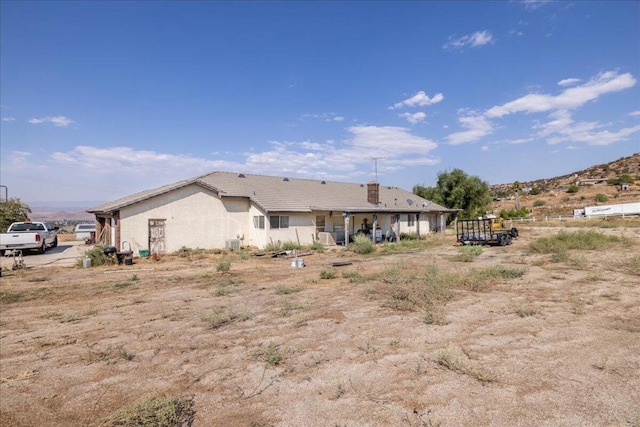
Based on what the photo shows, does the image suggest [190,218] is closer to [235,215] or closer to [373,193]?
[235,215]

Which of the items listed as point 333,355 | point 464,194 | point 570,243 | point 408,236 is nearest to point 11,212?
point 408,236

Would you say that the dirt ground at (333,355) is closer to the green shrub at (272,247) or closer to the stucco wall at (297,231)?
the green shrub at (272,247)

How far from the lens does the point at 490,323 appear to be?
6664mm

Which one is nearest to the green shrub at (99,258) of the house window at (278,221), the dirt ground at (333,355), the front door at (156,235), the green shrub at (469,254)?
the front door at (156,235)

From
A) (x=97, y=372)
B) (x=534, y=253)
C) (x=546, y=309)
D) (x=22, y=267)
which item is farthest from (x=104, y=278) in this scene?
(x=534, y=253)

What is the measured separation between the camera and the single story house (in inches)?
782

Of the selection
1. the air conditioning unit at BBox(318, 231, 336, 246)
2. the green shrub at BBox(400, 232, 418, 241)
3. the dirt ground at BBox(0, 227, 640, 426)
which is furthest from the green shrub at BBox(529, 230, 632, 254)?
the air conditioning unit at BBox(318, 231, 336, 246)

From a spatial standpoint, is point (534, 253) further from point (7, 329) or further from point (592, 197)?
point (592, 197)

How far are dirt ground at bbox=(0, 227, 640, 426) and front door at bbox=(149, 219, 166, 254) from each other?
9.79 meters

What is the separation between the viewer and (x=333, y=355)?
5367mm

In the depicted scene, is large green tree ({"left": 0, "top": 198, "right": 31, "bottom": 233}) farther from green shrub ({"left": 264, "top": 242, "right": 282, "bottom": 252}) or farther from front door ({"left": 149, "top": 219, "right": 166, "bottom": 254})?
green shrub ({"left": 264, "top": 242, "right": 282, "bottom": 252})

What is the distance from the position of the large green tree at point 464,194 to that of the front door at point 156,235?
111ft

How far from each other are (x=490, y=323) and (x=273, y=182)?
23411 mm

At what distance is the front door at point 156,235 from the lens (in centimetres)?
2003
